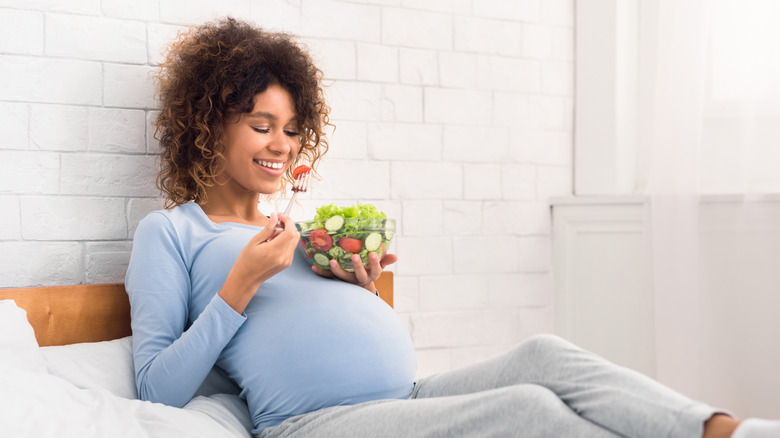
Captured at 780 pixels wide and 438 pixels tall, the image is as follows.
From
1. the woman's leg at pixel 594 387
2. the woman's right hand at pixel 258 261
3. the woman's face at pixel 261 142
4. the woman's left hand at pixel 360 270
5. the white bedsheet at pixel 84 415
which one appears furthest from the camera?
the woman's face at pixel 261 142

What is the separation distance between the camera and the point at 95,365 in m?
1.29

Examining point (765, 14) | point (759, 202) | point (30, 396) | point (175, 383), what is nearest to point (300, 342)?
point (175, 383)

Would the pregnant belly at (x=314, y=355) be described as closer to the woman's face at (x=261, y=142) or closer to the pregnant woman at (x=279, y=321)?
the pregnant woman at (x=279, y=321)

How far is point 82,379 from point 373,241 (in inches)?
23.5

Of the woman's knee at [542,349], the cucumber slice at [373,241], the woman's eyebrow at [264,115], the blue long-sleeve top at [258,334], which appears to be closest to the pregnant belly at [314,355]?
the blue long-sleeve top at [258,334]

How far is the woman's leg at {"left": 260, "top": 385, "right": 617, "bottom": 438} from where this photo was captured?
88 cm

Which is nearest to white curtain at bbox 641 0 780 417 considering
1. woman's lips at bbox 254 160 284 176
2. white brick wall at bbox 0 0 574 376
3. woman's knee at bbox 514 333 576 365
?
white brick wall at bbox 0 0 574 376

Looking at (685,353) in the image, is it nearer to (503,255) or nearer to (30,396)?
(503,255)

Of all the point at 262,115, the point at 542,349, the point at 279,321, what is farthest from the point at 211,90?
the point at 542,349

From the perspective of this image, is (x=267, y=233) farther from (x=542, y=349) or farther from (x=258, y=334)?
(x=542, y=349)

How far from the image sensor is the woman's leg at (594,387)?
812 mm

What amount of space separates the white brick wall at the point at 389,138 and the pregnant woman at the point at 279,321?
0.10 meters

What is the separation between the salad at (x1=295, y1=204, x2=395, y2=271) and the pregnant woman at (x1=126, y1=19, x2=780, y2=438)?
1.7 inches

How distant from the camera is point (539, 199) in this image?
81.2 inches
